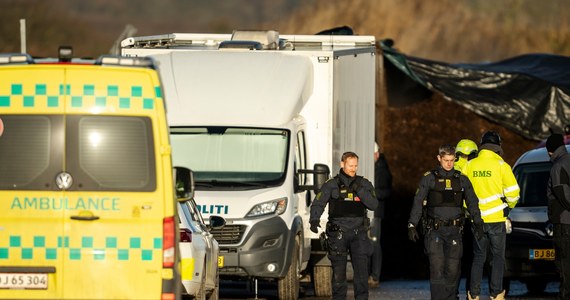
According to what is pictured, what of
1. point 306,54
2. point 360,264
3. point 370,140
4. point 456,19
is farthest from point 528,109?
point 456,19

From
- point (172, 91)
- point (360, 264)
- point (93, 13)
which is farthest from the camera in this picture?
point (93, 13)

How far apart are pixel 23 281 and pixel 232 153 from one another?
7.51m

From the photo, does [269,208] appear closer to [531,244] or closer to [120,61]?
[531,244]

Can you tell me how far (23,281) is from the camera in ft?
38.0

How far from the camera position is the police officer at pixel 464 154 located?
60.0 ft

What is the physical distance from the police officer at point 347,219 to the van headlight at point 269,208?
63.8 inches

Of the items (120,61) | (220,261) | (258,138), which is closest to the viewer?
(120,61)

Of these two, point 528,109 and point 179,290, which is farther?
point 528,109

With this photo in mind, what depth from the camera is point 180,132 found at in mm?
19000

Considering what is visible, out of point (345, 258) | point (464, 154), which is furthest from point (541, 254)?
point (345, 258)

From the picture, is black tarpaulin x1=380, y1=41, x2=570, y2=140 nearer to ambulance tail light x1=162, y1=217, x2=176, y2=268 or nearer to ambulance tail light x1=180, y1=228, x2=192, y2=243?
ambulance tail light x1=180, y1=228, x2=192, y2=243

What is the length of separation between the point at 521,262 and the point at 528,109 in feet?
24.1

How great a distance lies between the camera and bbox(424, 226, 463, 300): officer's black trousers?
54.8 feet

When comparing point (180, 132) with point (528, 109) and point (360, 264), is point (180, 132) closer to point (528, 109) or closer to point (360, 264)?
point (360, 264)
